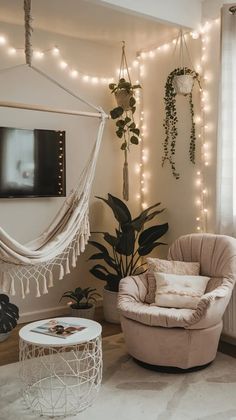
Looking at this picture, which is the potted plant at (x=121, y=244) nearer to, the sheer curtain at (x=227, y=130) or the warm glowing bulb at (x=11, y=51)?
the sheer curtain at (x=227, y=130)

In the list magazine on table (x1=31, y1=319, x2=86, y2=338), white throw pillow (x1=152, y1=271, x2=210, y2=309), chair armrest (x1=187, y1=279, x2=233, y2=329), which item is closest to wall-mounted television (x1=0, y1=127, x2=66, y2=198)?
white throw pillow (x1=152, y1=271, x2=210, y2=309)

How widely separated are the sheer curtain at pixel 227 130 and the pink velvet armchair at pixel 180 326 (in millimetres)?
316

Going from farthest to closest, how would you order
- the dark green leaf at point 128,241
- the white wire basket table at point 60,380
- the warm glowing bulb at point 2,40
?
the dark green leaf at point 128,241 < the warm glowing bulb at point 2,40 < the white wire basket table at point 60,380

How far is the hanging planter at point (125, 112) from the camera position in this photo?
429 centimetres

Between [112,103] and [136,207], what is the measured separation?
1120mm

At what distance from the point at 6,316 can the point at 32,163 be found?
1.34 m

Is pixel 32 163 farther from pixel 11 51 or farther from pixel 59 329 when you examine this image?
pixel 59 329

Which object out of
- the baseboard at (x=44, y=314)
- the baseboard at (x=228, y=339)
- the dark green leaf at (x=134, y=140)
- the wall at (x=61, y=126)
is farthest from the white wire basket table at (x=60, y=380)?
the dark green leaf at (x=134, y=140)

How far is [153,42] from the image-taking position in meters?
4.40

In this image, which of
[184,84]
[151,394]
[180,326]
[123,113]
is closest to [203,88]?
[184,84]

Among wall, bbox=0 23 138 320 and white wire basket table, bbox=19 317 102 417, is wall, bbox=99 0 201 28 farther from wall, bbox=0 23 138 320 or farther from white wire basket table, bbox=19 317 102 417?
white wire basket table, bbox=19 317 102 417

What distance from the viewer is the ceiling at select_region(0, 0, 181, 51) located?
3567mm

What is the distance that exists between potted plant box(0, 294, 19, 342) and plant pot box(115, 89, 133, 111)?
2.10 metres

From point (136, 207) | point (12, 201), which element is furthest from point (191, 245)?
point (12, 201)
